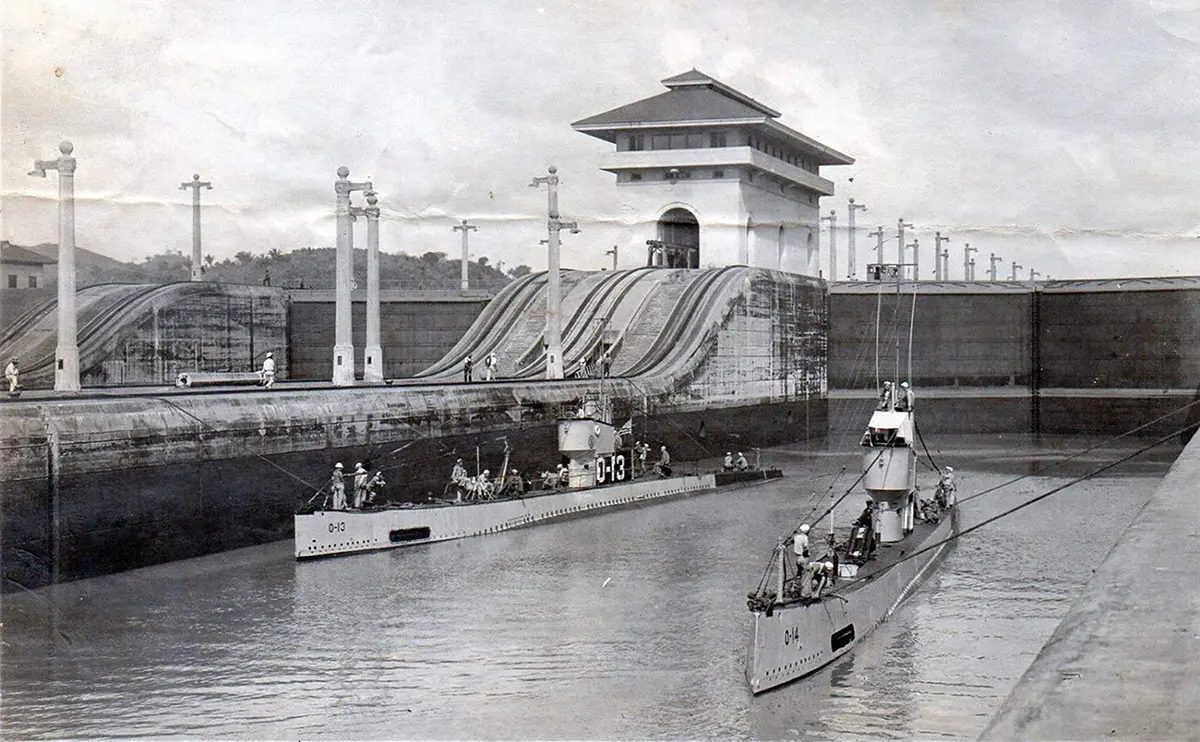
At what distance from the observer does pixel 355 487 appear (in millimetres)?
27766

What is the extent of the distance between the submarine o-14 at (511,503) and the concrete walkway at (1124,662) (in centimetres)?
1622

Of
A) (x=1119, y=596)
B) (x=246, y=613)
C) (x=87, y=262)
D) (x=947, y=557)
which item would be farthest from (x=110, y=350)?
(x=1119, y=596)

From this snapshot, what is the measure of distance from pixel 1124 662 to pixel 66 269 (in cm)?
2018

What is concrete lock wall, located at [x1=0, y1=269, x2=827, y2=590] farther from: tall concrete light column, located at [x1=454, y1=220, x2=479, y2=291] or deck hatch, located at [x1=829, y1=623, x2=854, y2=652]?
tall concrete light column, located at [x1=454, y1=220, x2=479, y2=291]

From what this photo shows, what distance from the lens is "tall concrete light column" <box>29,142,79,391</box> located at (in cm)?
2283

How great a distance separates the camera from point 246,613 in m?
20.5

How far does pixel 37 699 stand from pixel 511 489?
55.0 feet

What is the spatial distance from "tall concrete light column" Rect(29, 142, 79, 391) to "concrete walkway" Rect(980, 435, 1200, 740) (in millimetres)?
18168

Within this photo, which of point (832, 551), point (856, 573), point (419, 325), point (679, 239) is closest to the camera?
point (856, 573)

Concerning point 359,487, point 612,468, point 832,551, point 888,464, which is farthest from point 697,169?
point 832,551

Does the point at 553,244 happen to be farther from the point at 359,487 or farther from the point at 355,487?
the point at 359,487

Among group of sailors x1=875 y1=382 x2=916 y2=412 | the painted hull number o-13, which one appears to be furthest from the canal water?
the painted hull number o-13

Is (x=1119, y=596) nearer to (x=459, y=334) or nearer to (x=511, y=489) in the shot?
(x=511, y=489)

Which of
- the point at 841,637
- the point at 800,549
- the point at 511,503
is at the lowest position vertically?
the point at 841,637
